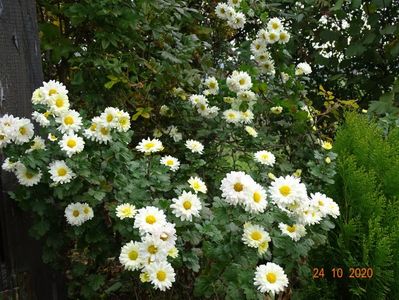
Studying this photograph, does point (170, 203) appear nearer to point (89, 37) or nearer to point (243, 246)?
point (243, 246)

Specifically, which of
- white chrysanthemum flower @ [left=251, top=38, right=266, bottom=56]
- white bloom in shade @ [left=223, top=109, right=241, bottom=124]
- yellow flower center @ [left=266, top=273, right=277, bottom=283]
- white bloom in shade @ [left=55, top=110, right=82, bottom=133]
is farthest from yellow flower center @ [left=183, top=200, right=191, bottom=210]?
white chrysanthemum flower @ [left=251, top=38, right=266, bottom=56]

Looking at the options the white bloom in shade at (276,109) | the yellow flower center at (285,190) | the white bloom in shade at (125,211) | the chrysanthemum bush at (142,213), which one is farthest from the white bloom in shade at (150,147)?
the white bloom in shade at (276,109)

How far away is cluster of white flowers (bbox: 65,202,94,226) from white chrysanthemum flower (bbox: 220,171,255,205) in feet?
1.52

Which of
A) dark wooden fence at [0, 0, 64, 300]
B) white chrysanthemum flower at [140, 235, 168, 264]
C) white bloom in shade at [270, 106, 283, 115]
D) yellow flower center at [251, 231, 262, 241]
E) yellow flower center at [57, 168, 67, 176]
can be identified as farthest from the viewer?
white bloom in shade at [270, 106, 283, 115]

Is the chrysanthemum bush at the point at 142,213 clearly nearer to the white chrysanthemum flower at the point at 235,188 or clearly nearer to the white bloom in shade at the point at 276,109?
the white chrysanthemum flower at the point at 235,188

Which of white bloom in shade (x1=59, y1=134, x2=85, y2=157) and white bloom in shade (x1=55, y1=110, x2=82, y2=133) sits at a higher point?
white bloom in shade (x1=55, y1=110, x2=82, y2=133)

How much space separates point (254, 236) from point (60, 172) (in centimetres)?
62

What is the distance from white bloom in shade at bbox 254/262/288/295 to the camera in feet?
4.78

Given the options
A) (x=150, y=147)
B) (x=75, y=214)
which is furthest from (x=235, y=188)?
(x=75, y=214)

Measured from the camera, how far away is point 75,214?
1.65 m

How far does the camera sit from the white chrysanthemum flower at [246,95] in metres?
2.27

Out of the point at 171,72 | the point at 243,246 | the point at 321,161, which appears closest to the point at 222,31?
the point at 171,72

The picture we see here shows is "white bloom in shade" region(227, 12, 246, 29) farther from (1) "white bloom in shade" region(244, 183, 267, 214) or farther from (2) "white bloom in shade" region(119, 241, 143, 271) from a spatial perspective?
(2) "white bloom in shade" region(119, 241, 143, 271)

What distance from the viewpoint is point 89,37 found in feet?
7.83
